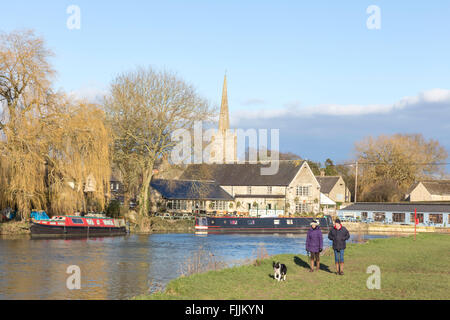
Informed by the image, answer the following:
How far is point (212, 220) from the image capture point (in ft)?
188

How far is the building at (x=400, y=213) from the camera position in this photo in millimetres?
65694

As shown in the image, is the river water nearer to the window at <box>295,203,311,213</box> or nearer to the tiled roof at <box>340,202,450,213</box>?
the tiled roof at <box>340,202,450,213</box>

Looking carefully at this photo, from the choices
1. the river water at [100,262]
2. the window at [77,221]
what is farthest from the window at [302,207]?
the window at [77,221]

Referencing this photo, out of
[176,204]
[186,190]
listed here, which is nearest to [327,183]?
[186,190]

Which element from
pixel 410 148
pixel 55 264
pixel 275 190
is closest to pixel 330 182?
pixel 410 148

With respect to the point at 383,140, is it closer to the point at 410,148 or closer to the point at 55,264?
the point at 410,148

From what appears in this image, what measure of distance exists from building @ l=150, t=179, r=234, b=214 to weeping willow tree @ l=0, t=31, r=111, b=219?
85.9 ft

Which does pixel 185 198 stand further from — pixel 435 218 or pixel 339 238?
pixel 339 238

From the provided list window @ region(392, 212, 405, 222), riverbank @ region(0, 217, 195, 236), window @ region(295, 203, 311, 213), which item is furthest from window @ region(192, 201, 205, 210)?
window @ region(392, 212, 405, 222)

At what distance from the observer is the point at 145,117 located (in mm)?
50500

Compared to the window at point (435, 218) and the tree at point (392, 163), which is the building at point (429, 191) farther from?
the window at point (435, 218)

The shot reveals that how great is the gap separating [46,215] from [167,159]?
516 inches

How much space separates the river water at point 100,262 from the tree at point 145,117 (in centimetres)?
869

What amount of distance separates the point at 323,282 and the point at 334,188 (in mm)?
75299
